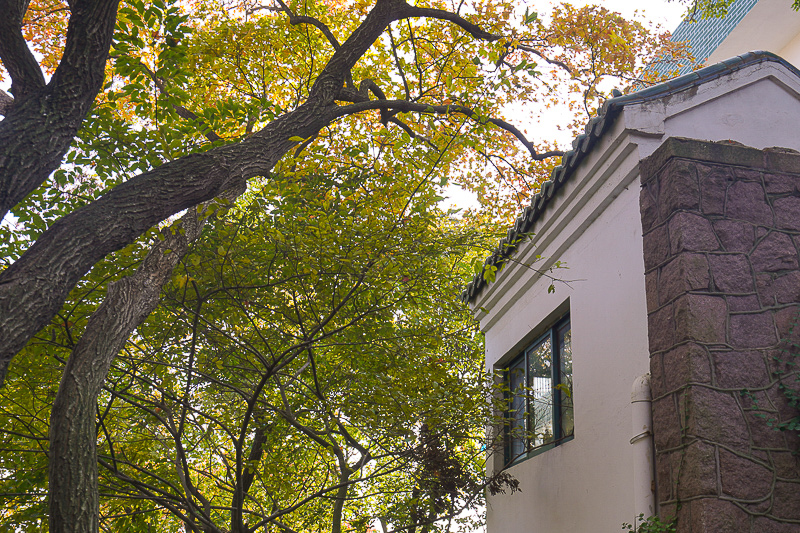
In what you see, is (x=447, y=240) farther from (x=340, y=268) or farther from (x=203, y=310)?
(x=203, y=310)

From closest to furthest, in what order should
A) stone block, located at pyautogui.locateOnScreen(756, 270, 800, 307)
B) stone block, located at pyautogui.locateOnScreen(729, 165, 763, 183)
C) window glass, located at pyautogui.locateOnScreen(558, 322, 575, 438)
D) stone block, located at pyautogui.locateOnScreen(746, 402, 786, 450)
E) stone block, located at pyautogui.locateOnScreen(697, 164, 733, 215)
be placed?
stone block, located at pyautogui.locateOnScreen(746, 402, 786, 450)
stone block, located at pyautogui.locateOnScreen(756, 270, 800, 307)
stone block, located at pyautogui.locateOnScreen(697, 164, 733, 215)
stone block, located at pyautogui.locateOnScreen(729, 165, 763, 183)
window glass, located at pyautogui.locateOnScreen(558, 322, 575, 438)

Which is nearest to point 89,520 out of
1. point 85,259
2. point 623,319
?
point 85,259

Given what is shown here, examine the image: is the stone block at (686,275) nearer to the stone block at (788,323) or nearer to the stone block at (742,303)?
the stone block at (742,303)

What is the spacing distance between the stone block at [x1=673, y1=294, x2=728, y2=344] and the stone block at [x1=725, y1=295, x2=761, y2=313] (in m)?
0.04

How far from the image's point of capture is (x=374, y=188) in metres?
6.84

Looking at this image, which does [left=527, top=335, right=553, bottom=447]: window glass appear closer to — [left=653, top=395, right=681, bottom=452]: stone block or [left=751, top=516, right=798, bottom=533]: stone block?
[left=653, top=395, right=681, bottom=452]: stone block

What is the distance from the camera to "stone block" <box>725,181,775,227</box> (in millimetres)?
3871

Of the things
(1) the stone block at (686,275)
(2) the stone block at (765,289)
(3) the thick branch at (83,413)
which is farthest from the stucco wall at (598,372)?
(3) the thick branch at (83,413)

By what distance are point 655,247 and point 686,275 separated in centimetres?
36

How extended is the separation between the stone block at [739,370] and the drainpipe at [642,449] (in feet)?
1.45

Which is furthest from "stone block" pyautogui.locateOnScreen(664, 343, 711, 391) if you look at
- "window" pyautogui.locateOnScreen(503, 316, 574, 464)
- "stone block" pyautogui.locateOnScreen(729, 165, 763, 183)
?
"window" pyautogui.locateOnScreen(503, 316, 574, 464)

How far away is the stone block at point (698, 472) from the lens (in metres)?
3.25

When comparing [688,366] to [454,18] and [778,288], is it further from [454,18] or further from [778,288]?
[454,18]

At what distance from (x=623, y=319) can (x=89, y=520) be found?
10.9 feet
